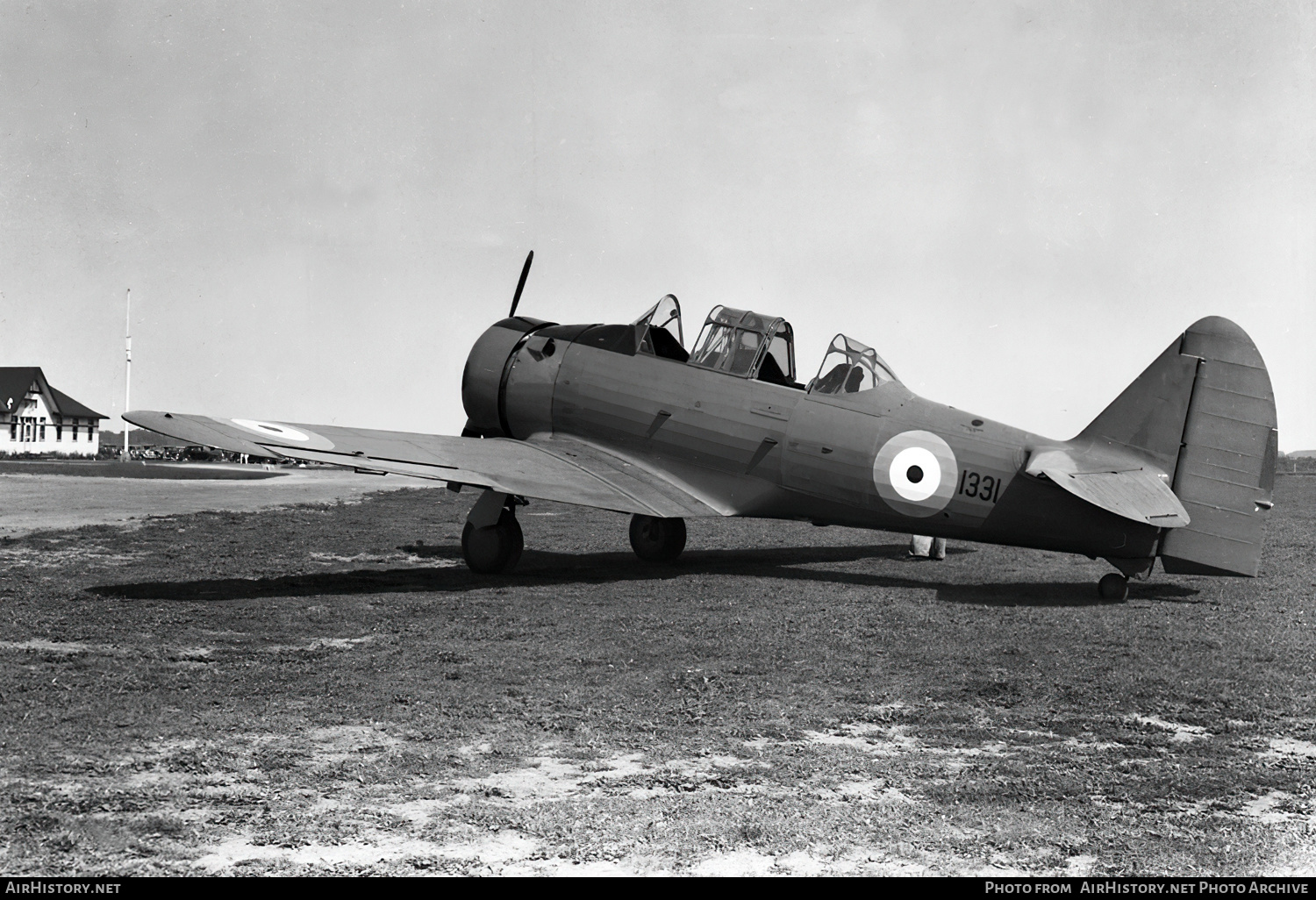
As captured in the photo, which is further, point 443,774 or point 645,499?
point 645,499

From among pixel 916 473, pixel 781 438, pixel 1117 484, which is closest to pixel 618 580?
pixel 781 438

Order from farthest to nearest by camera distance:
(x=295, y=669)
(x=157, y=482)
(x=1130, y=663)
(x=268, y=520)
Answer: (x=157, y=482), (x=268, y=520), (x=1130, y=663), (x=295, y=669)

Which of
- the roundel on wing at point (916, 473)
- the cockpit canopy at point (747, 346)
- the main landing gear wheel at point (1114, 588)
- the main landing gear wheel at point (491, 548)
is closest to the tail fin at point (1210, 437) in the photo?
the main landing gear wheel at point (1114, 588)

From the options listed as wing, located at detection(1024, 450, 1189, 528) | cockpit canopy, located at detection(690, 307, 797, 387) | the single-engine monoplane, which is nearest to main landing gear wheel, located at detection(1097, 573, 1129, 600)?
the single-engine monoplane

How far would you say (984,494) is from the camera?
1047 centimetres

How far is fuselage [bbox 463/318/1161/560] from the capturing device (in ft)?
34.0

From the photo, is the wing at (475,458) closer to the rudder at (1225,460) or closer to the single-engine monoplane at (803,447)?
the single-engine monoplane at (803,447)

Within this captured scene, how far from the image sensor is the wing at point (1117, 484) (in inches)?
371

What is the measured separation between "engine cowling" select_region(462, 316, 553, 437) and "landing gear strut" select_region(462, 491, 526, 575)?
7.60 feet

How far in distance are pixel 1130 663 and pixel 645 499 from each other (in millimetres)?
5603

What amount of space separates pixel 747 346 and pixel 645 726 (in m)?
7.23

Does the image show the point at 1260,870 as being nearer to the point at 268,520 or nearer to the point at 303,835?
the point at 303,835

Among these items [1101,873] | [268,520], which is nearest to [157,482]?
[268,520]

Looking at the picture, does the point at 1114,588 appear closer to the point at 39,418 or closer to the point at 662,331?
the point at 662,331
